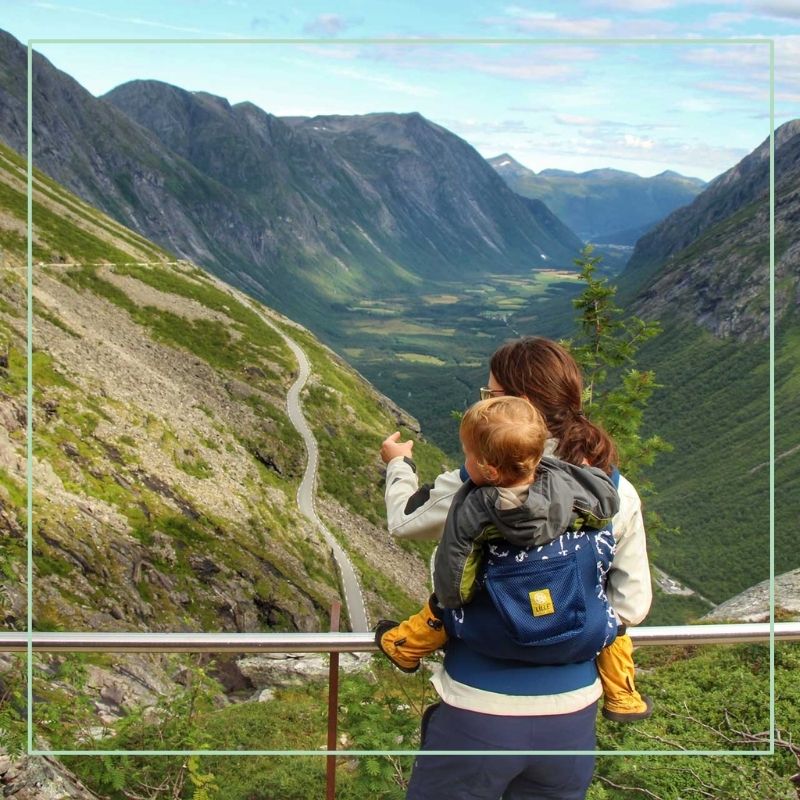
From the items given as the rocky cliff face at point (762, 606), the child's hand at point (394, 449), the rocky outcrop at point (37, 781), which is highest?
the child's hand at point (394, 449)

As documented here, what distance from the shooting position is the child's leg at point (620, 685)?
6.64 m

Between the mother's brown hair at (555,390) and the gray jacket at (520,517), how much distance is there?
27 centimetres

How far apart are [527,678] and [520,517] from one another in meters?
1.28

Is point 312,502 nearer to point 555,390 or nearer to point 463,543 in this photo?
point 555,390

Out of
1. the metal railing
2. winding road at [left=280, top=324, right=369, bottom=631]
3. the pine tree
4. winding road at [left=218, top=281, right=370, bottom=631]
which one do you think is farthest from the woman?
winding road at [left=280, top=324, right=369, bottom=631]

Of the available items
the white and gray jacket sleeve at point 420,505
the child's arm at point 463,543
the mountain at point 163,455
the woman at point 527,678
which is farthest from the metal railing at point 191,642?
the mountain at point 163,455

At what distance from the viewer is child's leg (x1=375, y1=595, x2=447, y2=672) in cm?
635

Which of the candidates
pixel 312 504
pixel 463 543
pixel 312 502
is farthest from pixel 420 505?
pixel 312 502

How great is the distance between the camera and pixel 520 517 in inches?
223

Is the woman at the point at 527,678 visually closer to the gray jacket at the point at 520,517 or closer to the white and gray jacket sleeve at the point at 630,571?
the white and gray jacket sleeve at the point at 630,571

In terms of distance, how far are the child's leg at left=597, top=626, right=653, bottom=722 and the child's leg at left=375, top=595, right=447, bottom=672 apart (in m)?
1.29

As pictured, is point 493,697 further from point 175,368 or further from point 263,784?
point 175,368

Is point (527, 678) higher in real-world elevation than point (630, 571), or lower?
lower

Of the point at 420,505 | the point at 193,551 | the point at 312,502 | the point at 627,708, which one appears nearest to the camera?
the point at 420,505
